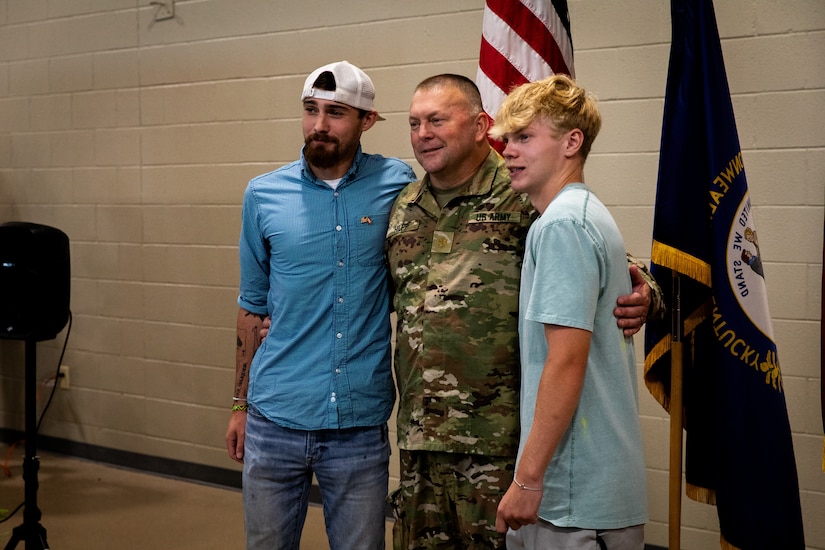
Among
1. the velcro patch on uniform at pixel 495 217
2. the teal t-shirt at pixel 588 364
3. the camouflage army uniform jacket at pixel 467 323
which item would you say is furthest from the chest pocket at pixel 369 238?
the teal t-shirt at pixel 588 364

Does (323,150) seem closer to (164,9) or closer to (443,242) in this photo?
(443,242)

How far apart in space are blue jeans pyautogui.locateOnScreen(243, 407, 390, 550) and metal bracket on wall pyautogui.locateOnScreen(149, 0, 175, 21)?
2711 millimetres

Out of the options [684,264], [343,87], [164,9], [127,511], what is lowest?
[127,511]

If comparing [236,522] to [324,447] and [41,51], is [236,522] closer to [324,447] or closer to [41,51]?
[324,447]

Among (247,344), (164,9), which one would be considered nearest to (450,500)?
(247,344)

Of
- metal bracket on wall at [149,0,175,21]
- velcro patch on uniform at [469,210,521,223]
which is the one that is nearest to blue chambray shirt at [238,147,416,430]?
velcro patch on uniform at [469,210,521,223]

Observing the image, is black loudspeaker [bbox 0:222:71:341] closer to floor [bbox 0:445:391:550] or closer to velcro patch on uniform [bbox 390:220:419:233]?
floor [bbox 0:445:391:550]

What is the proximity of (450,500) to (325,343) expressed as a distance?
48 centimetres

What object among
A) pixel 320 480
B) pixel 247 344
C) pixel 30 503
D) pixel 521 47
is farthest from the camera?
pixel 30 503

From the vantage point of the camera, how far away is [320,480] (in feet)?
6.90

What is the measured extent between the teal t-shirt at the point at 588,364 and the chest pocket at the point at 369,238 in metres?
0.55

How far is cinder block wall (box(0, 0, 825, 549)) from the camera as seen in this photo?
114 inches

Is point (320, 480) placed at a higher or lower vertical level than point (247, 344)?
lower

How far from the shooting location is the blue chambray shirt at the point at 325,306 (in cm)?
204
